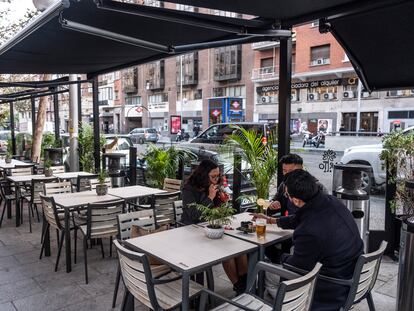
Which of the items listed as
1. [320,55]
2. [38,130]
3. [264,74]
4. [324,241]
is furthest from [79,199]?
[264,74]

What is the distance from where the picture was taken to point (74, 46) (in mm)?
4188

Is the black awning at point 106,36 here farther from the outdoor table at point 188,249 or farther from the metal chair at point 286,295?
the metal chair at point 286,295

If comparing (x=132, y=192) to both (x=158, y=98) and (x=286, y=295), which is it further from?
(x=158, y=98)

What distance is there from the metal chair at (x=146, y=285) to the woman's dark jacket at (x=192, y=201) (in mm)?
812

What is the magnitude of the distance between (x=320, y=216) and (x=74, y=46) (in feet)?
11.2

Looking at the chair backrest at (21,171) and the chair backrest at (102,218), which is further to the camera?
the chair backrest at (21,171)

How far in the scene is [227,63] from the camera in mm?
30016

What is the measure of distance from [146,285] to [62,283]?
1789 millimetres

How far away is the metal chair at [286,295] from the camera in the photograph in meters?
1.82

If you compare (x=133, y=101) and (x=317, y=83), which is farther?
(x=133, y=101)

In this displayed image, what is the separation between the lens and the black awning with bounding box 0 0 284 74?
2838 millimetres

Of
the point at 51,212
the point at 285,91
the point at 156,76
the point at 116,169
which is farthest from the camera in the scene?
the point at 156,76

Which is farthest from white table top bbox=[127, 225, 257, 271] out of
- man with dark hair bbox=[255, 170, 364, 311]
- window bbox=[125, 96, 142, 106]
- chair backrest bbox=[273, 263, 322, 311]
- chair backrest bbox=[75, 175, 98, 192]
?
window bbox=[125, 96, 142, 106]

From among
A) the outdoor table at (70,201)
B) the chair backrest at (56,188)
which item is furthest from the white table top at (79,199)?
the chair backrest at (56,188)
